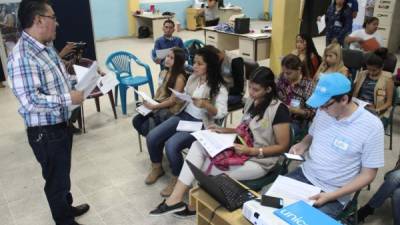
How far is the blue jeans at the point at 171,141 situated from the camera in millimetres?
2699

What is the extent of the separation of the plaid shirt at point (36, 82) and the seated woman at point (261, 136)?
94cm

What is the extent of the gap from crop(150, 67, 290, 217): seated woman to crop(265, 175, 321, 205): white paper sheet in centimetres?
27

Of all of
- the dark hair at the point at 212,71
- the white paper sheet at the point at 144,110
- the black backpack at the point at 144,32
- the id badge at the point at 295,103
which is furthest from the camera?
the black backpack at the point at 144,32

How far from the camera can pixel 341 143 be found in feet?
6.15

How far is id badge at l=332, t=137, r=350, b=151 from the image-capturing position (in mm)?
1848

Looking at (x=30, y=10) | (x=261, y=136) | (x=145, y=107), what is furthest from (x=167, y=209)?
(x=30, y=10)

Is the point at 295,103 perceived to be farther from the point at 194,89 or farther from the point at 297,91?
the point at 194,89

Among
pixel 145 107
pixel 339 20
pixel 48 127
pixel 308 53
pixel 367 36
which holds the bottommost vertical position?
pixel 145 107

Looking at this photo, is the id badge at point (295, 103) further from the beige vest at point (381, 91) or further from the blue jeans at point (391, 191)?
the blue jeans at point (391, 191)

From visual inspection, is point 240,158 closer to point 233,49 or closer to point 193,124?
point 193,124

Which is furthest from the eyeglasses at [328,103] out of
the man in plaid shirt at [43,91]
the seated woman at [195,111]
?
the man in plaid shirt at [43,91]

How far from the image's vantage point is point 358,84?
3.45 m

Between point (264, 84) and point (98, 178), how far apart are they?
179 centimetres

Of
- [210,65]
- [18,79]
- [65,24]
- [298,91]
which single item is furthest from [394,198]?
[65,24]
